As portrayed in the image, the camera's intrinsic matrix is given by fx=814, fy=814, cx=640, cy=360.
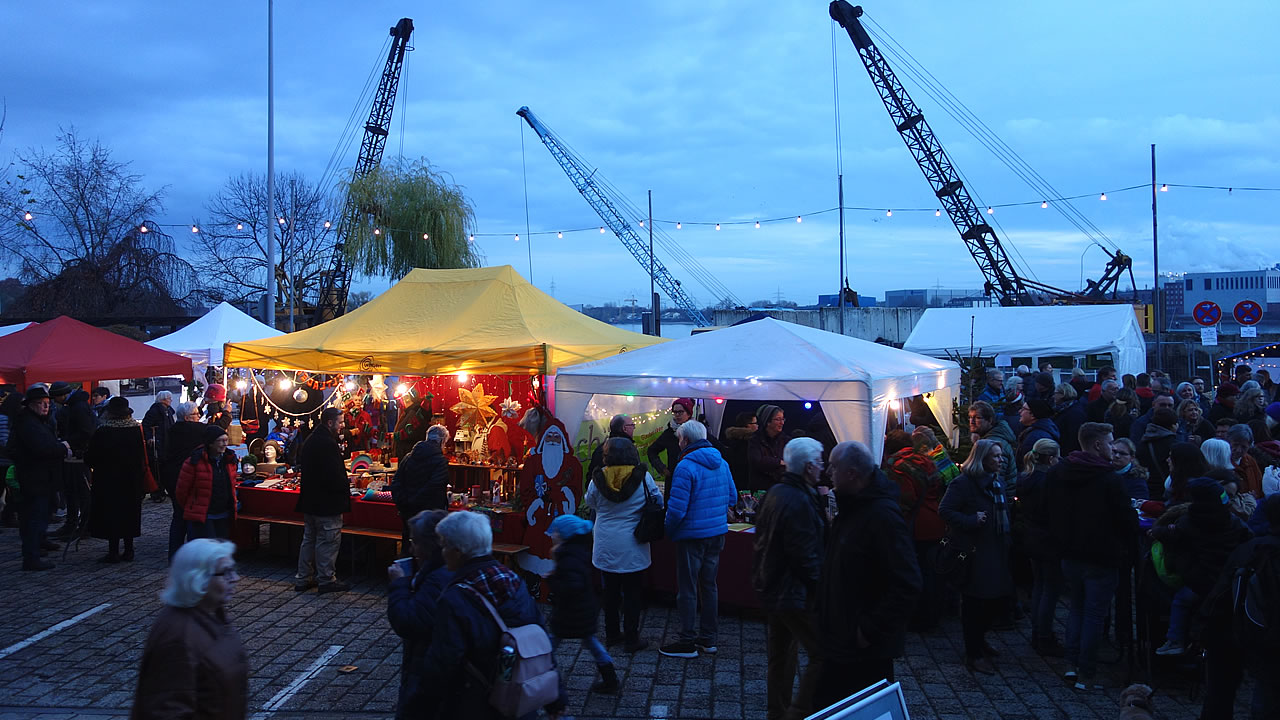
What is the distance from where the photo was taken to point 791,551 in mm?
3818

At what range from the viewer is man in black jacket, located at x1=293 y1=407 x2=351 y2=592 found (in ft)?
21.5

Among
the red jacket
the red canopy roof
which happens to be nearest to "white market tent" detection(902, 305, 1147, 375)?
the red jacket

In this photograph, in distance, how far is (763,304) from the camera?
52.2m

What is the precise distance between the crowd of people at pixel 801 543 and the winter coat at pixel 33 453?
2cm

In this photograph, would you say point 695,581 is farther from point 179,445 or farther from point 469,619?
point 179,445

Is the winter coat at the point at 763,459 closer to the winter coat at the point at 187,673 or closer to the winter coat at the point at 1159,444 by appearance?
the winter coat at the point at 1159,444

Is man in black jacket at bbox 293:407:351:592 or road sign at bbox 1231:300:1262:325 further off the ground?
road sign at bbox 1231:300:1262:325

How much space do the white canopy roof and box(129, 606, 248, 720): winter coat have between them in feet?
38.3

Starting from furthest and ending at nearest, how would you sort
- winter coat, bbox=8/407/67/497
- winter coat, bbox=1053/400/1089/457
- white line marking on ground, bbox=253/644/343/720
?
winter coat, bbox=1053/400/1089/457 → winter coat, bbox=8/407/67/497 → white line marking on ground, bbox=253/644/343/720

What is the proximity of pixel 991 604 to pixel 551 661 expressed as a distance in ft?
10.8

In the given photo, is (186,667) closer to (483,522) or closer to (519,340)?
(483,522)

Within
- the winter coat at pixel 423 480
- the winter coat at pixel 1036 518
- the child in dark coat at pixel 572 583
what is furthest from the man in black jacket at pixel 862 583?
the winter coat at pixel 423 480

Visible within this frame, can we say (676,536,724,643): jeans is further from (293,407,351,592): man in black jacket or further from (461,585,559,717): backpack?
(293,407,351,592): man in black jacket

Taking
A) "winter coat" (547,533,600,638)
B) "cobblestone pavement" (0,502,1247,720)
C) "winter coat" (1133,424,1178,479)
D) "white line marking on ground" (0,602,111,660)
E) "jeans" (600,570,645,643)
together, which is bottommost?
"cobblestone pavement" (0,502,1247,720)
